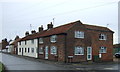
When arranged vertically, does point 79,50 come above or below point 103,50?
Result: above

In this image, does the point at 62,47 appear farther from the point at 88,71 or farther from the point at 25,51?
the point at 25,51

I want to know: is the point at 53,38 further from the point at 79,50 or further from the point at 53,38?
the point at 79,50

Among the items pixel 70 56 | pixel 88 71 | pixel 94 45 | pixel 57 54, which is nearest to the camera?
pixel 88 71

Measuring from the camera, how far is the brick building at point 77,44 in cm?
2656

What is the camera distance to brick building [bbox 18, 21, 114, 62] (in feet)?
87.1

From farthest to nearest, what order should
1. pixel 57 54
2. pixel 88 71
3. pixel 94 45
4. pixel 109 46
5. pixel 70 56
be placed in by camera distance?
1. pixel 109 46
2. pixel 94 45
3. pixel 57 54
4. pixel 70 56
5. pixel 88 71

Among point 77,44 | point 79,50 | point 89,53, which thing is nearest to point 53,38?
point 77,44

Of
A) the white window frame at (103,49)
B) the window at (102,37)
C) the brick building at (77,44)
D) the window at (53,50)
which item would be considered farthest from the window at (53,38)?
the white window frame at (103,49)

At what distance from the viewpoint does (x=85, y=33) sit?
28.6 meters

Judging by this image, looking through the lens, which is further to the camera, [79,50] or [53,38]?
[53,38]

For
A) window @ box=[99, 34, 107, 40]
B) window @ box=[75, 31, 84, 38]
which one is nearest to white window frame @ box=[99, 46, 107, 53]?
→ window @ box=[99, 34, 107, 40]

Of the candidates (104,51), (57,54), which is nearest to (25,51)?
(57,54)

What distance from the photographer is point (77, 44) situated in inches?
1078

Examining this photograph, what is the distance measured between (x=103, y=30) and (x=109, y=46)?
3.42m
